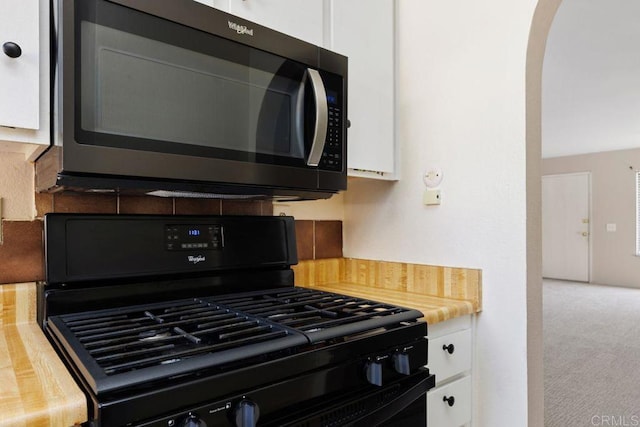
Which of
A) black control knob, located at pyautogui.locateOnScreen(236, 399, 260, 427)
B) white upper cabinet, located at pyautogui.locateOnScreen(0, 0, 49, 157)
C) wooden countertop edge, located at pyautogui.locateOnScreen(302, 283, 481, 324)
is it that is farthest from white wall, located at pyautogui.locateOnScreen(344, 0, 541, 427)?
white upper cabinet, located at pyautogui.locateOnScreen(0, 0, 49, 157)

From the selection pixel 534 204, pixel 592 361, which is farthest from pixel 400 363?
pixel 592 361

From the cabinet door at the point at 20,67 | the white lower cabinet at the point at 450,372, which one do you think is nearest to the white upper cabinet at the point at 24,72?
the cabinet door at the point at 20,67

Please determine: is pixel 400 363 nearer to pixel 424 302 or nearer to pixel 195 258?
pixel 424 302

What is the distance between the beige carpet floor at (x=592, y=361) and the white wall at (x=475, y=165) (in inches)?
51.2

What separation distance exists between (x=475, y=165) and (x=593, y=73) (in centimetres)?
289

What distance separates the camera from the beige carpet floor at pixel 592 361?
8.04 feet

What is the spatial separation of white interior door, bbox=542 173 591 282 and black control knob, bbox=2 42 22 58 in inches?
308

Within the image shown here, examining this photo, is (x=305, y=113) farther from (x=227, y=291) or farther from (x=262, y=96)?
(x=227, y=291)

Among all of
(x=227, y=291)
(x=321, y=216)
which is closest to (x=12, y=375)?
(x=227, y=291)

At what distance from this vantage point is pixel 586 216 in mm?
7223

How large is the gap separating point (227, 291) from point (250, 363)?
0.59m

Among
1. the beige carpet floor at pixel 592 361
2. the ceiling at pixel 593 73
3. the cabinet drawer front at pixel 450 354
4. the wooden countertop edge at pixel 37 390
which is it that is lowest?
the beige carpet floor at pixel 592 361

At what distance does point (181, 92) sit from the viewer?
3.27 feet

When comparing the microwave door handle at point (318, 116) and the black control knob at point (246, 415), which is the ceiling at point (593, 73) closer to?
the microwave door handle at point (318, 116)
